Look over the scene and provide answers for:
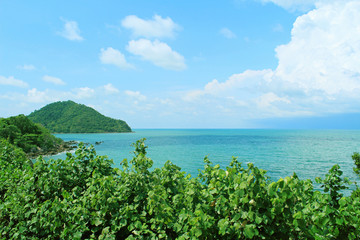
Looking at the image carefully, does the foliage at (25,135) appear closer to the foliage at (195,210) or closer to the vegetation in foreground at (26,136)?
the vegetation in foreground at (26,136)

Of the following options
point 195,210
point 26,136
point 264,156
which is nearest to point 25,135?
point 26,136

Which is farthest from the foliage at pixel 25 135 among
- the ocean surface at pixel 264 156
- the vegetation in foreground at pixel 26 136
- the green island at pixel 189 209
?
the green island at pixel 189 209

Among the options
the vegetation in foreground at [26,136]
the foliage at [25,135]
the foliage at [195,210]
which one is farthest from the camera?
the foliage at [25,135]

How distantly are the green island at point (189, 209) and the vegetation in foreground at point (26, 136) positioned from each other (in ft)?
170

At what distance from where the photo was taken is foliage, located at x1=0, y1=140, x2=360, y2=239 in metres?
2.76

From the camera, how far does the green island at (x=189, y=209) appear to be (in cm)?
277

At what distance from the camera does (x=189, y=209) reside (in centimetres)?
330

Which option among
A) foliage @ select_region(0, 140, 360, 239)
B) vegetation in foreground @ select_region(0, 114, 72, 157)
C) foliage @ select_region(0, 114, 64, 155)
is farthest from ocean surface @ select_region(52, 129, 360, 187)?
foliage @ select_region(0, 114, 64, 155)

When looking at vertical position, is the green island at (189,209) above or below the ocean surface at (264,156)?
above

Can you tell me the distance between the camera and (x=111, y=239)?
2893mm

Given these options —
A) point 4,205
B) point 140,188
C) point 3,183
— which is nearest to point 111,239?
point 140,188

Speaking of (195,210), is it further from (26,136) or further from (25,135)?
(26,136)

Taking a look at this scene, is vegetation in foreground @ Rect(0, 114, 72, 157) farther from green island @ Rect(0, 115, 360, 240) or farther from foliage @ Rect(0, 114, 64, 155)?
green island @ Rect(0, 115, 360, 240)

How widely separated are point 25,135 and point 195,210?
64.0 meters
